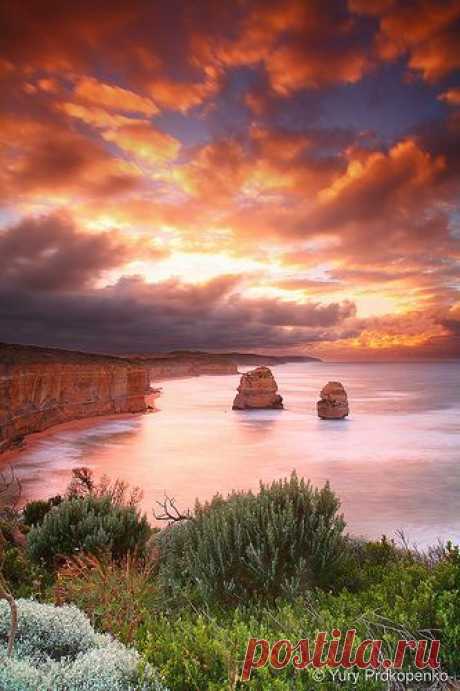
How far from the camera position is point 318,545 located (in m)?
5.76

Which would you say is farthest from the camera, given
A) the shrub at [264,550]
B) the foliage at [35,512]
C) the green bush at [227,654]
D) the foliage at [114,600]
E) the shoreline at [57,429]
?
the shoreline at [57,429]

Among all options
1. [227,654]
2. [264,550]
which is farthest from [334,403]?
[227,654]

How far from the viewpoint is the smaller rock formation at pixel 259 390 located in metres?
56.8

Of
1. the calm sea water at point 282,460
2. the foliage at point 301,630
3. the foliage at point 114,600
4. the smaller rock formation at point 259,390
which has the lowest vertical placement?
the calm sea water at point 282,460

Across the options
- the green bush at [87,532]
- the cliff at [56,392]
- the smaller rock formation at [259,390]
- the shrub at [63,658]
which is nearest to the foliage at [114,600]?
the shrub at [63,658]

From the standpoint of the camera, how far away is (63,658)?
3.24 meters

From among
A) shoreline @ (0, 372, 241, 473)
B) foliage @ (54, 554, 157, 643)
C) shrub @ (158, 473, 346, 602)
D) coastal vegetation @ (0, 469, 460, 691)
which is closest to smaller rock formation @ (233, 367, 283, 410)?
shoreline @ (0, 372, 241, 473)

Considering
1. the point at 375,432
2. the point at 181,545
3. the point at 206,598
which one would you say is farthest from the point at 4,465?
the point at 375,432

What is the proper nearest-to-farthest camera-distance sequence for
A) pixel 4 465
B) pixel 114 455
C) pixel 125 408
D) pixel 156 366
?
pixel 4 465
pixel 114 455
pixel 125 408
pixel 156 366

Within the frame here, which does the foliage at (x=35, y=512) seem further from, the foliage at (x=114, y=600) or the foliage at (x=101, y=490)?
the foliage at (x=114, y=600)

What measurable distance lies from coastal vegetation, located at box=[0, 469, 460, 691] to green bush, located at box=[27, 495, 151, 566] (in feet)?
0.08

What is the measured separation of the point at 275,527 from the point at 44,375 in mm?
38181

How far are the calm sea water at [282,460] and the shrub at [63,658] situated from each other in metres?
14.2

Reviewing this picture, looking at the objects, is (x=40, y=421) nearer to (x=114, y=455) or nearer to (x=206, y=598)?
(x=114, y=455)
